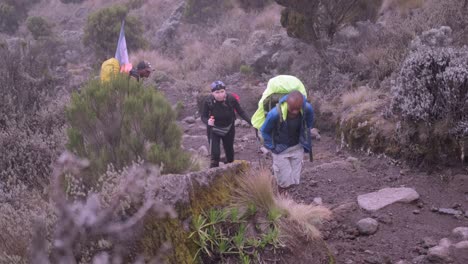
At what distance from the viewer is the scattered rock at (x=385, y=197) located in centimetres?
492

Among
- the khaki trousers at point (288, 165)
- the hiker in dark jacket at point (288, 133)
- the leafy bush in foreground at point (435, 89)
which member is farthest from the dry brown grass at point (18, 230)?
the leafy bush in foreground at point (435, 89)

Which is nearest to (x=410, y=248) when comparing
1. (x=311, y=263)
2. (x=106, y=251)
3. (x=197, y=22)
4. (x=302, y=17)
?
(x=311, y=263)

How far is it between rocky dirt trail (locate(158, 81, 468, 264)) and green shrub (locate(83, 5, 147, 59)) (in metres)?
14.1

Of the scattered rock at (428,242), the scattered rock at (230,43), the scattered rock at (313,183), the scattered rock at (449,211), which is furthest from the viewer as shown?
the scattered rock at (230,43)

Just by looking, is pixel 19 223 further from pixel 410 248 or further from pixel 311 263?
pixel 410 248

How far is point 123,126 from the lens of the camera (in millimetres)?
4902

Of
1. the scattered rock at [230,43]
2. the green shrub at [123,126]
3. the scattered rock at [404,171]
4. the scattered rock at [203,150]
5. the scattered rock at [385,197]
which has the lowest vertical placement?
the scattered rock at [230,43]

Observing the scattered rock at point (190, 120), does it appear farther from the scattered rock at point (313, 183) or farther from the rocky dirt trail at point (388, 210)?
the scattered rock at point (313, 183)

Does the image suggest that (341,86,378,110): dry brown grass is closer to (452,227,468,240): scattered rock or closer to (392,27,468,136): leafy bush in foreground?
(392,27,468,136): leafy bush in foreground

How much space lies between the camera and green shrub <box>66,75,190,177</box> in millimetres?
4648

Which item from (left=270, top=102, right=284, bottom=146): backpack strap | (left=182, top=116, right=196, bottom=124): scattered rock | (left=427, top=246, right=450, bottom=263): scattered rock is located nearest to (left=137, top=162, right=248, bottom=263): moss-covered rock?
(left=270, top=102, right=284, bottom=146): backpack strap

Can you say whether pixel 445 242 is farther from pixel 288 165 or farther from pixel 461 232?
pixel 288 165

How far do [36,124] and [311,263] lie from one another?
4512 millimetres

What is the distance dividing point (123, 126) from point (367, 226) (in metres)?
2.67
